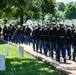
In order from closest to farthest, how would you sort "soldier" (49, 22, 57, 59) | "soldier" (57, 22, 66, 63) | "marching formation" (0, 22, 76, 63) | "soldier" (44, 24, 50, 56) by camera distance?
"soldier" (57, 22, 66, 63) < "marching formation" (0, 22, 76, 63) < "soldier" (49, 22, 57, 59) < "soldier" (44, 24, 50, 56)

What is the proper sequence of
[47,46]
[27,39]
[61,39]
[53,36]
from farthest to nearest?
[27,39] < [47,46] < [53,36] < [61,39]

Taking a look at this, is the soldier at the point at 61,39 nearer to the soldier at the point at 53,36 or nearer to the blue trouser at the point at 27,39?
the soldier at the point at 53,36

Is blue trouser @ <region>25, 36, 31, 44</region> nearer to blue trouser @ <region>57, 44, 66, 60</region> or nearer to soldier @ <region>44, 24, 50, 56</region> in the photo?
soldier @ <region>44, 24, 50, 56</region>

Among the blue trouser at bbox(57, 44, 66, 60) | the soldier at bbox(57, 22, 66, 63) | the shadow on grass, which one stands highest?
the soldier at bbox(57, 22, 66, 63)

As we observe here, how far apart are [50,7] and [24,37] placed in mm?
42767

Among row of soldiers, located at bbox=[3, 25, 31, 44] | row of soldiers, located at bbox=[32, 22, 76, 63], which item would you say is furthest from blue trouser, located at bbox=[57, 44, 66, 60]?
row of soldiers, located at bbox=[3, 25, 31, 44]

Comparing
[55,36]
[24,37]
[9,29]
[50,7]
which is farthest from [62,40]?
[50,7]

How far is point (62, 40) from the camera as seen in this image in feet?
56.2

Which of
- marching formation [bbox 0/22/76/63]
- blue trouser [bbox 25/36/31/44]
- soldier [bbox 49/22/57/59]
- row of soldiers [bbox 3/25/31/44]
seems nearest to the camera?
marching formation [bbox 0/22/76/63]

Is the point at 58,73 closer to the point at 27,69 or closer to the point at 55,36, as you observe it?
the point at 27,69

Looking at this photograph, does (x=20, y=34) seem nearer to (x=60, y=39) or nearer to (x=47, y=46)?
(x=47, y=46)

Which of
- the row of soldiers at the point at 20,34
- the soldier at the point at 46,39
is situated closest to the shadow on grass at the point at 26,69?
the soldier at the point at 46,39

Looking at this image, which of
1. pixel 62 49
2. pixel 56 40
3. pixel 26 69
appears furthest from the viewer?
pixel 56 40

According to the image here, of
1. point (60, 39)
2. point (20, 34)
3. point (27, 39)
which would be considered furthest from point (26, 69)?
point (20, 34)
